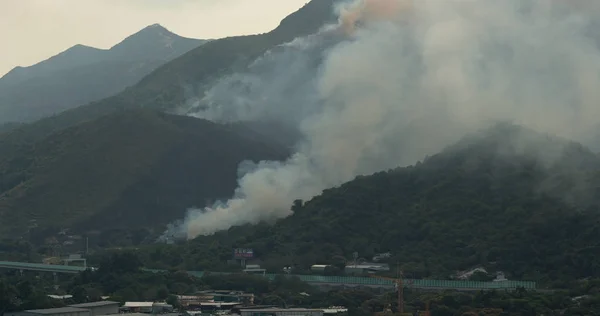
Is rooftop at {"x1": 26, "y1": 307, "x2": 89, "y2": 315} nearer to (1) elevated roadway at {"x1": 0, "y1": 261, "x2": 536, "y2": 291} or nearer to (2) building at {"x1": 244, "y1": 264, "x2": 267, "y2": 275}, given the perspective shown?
(1) elevated roadway at {"x1": 0, "y1": 261, "x2": 536, "y2": 291}

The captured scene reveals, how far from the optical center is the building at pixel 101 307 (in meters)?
123

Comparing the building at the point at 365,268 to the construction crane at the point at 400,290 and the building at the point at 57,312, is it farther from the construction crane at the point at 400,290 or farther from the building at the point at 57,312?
the building at the point at 57,312

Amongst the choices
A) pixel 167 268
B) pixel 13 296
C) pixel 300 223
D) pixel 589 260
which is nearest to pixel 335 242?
pixel 300 223

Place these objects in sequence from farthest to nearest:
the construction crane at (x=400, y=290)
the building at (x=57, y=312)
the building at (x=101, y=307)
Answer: the construction crane at (x=400, y=290), the building at (x=101, y=307), the building at (x=57, y=312)

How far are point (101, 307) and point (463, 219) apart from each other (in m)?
60.4

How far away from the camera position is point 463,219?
6634 inches

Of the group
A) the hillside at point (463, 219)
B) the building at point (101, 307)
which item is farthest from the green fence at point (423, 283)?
the building at point (101, 307)

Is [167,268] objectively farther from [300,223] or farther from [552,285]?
[552,285]

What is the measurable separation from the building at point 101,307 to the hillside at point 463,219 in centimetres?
4022

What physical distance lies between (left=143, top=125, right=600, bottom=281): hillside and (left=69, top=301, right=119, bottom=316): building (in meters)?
40.2

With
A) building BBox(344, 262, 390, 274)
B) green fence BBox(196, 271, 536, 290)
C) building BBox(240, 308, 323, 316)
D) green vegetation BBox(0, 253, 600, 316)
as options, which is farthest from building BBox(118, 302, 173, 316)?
building BBox(344, 262, 390, 274)

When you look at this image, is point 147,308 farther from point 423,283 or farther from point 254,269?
point 254,269

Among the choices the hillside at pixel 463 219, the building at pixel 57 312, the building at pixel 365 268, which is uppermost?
the hillside at pixel 463 219

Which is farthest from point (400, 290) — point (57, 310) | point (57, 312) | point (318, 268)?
point (57, 312)
